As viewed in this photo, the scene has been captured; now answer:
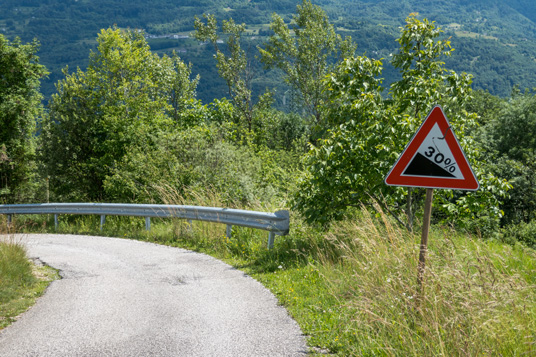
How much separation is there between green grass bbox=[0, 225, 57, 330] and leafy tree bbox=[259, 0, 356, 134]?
116 feet

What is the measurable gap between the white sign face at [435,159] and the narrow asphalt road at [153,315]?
215cm

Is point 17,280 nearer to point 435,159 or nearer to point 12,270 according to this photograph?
point 12,270

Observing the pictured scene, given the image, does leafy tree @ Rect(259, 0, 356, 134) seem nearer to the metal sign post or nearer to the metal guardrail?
the metal guardrail

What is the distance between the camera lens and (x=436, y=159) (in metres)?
4.41

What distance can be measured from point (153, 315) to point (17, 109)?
93.6ft

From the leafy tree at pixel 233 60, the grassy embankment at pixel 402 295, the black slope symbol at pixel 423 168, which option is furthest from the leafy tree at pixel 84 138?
the leafy tree at pixel 233 60

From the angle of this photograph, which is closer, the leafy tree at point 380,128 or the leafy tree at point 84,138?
the leafy tree at point 380,128

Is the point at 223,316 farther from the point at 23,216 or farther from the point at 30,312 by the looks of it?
the point at 23,216

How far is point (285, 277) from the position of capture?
7023 mm

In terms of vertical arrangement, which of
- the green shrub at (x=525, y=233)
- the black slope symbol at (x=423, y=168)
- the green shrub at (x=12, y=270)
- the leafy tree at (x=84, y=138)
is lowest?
the green shrub at (x=525, y=233)

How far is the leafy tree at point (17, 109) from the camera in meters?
28.6

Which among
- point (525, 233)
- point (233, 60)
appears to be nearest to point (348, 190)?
point (525, 233)

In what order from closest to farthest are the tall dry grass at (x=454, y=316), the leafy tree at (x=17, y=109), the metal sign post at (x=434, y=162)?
the tall dry grass at (x=454, y=316), the metal sign post at (x=434, y=162), the leafy tree at (x=17, y=109)

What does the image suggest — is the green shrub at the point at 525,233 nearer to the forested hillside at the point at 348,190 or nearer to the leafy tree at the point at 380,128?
the forested hillside at the point at 348,190
